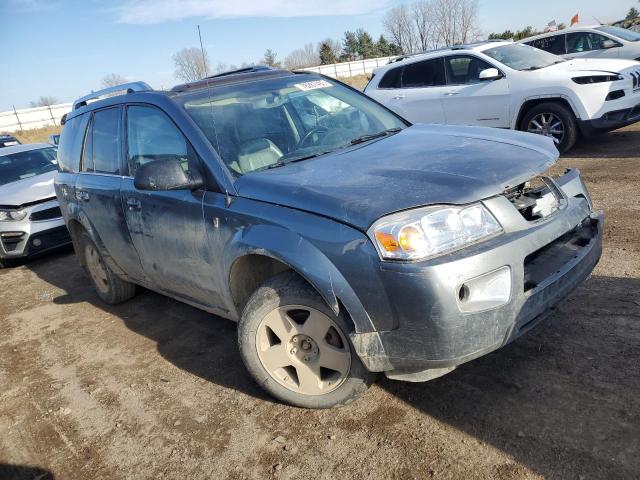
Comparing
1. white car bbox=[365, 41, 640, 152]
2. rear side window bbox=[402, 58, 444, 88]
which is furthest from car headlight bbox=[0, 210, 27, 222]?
rear side window bbox=[402, 58, 444, 88]

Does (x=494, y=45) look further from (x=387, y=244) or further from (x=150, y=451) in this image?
(x=150, y=451)

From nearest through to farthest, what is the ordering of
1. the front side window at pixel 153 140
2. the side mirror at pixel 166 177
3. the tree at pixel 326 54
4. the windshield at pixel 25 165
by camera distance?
the side mirror at pixel 166 177 < the front side window at pixel 153 140 < the windshield at pixel 25 165 < the tree at pixel 326 54

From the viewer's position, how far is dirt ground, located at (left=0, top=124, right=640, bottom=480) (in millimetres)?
2277

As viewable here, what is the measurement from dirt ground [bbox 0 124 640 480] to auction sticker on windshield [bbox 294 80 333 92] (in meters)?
1.91

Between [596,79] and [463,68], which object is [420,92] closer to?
[463,68]

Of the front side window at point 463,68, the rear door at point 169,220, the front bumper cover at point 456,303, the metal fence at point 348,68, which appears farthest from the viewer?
the metal fence at point 348,68

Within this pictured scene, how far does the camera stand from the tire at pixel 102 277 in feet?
15.6

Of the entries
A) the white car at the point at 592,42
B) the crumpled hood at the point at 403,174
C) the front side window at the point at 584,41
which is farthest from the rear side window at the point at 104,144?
the front side window at the point at 584,41

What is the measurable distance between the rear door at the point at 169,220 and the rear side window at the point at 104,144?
0.20 m

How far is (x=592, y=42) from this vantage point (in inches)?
437

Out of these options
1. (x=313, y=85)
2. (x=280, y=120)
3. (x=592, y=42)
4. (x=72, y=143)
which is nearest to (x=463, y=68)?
(x=592, y=42)

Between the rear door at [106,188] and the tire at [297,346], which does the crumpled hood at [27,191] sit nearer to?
the rear door at [106,188]

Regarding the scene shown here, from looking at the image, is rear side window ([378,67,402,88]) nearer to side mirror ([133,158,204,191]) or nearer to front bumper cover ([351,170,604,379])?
side mirror ([133,158,204,191])

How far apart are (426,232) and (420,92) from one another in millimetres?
7030
